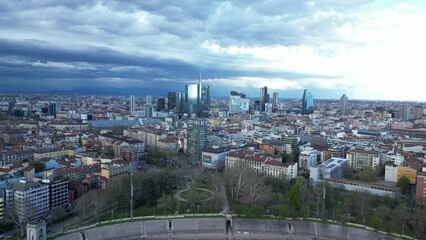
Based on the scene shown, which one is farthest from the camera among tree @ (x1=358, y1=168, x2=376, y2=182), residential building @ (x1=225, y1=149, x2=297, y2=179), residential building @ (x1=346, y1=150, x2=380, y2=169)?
residential building @ (x1=346, y1=150, x2=380, y2=169)

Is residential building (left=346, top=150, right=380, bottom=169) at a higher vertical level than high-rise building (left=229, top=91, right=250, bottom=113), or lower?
lower

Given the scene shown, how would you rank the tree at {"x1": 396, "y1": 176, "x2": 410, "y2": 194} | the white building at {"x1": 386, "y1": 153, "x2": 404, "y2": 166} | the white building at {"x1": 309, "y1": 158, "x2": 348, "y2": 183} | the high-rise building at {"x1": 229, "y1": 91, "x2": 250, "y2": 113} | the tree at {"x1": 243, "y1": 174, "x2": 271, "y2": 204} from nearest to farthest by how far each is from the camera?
the tree at {"x1": 243, "y1": 174, "x2": 271, "y2": 204} → the tree at {"x1": 396, "y1": 176, "x2": 410, "y2": 194} → the white building at {"x1": 309, "y1": 158, "x2": 348, "y2": 183} → the white building at {"x1": 386, "y1": 153, "x2": 404, "y2": 166} → the high-rise building at {"x1": 229, "y1": 91, "x2": 250, "y2": 113}

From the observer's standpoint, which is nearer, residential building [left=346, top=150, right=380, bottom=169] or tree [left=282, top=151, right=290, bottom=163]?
residential building [left=346, top=150, right=380, bottom=169]

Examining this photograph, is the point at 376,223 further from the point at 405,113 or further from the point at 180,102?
the point at 180,102

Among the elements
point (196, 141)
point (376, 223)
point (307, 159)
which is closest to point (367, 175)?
point (307, 159)

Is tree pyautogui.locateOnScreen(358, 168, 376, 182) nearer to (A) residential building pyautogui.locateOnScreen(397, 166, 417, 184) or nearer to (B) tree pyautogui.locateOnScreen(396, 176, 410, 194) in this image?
(A) residential building pyautogui.locateOnScreen(397, 166, 417, 184)

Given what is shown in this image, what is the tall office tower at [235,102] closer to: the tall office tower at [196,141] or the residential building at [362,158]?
the tall office tower at [196,141]

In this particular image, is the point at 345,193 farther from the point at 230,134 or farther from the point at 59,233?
the point at 230,134

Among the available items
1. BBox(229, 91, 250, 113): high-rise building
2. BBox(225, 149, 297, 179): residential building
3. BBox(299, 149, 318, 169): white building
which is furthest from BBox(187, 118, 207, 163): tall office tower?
BBox(229, 91, 250, 113): high-rise building

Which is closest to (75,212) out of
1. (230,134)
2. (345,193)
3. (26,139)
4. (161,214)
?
(161,214)
